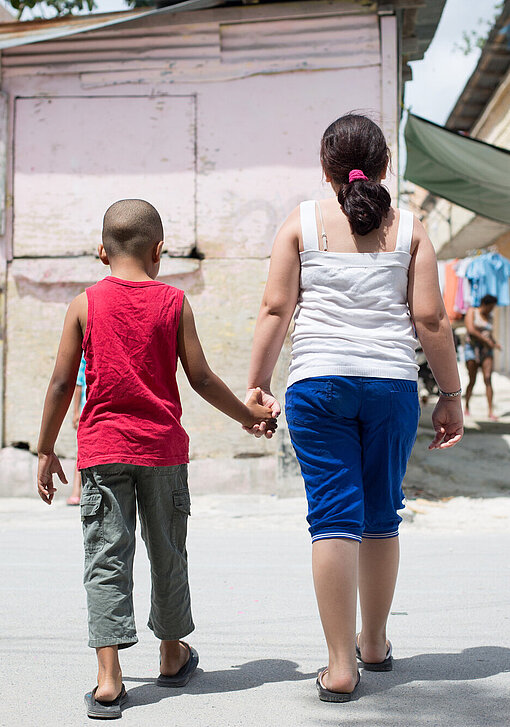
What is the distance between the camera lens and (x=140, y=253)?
108 inches

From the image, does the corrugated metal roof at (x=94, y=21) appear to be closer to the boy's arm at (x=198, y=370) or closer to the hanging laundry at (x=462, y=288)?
the boy's arm at (x=198, y=370)

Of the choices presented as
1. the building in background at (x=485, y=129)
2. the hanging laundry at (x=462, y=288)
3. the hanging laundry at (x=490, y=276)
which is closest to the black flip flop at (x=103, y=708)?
the hanging laundry at (x=490, y=276)

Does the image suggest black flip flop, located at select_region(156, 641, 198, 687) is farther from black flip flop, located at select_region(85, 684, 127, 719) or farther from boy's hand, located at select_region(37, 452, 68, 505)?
boy's hand, located at select_region(37, 452, 68, 505)

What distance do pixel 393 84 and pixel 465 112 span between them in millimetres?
12633

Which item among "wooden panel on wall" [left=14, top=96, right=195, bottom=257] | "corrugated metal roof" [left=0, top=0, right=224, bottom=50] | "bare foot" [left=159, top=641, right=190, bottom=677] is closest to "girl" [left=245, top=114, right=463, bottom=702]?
"bare foot" [left=159, top=641, right=190, bottom=677]

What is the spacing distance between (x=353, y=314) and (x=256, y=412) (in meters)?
0.48

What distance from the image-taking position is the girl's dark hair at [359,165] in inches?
107

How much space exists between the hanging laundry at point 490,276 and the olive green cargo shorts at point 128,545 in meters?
11.6

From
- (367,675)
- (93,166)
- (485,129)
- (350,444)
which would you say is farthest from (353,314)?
(485,129)

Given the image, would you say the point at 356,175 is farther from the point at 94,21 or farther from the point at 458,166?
the point at 458,166

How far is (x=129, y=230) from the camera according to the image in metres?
2.74

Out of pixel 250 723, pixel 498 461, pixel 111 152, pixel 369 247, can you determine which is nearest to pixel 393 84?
pixel 111 152

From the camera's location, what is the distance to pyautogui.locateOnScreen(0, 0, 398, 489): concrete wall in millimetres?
7211

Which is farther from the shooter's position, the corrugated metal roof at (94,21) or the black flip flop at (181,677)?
the corrugated metal roof at (94,21)
